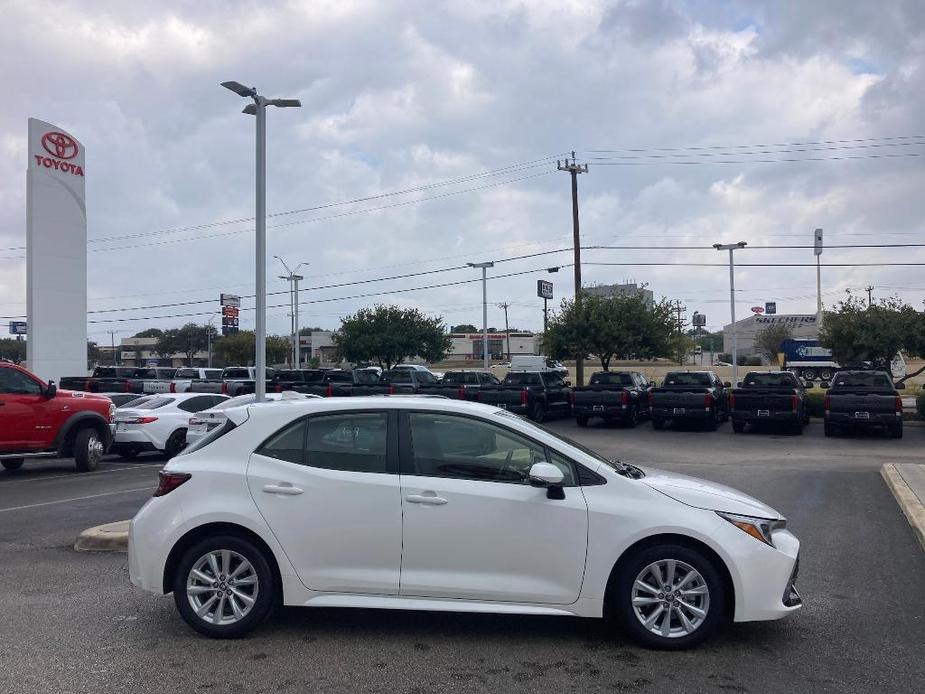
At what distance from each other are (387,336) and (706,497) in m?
43.2

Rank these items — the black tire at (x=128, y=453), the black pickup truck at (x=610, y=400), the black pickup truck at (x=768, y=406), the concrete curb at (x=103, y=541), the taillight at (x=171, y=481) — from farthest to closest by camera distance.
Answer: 1. the black pickup truck at (x=610, y=400)
2. the black pickup truck at (x=768, y=406)
3. the black tire at (x=128, y=453)
4. the concrete curb at (x=103, y=541)
5. the taillight at (x=171, y=481)

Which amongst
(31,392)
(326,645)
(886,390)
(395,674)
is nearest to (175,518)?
(326,645)

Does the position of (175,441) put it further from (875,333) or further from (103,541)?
(875,333)

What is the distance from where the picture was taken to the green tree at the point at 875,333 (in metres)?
29.2

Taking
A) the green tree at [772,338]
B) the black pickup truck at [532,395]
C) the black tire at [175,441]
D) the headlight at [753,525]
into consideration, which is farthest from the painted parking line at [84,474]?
the green tree at [772,338]

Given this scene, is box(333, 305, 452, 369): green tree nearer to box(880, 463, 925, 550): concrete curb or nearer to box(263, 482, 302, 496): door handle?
box(880, 463, 925, 550): concrete curb

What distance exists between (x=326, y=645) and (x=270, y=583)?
55 cm

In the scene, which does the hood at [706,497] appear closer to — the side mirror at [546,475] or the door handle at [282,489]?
the side mirror at [546,475]

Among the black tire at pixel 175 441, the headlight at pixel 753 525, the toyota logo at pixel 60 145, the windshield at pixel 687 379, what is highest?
the toyota logo at pixel 60 145

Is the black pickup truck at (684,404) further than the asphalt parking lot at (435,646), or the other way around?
the black pickup truck at (684,404)

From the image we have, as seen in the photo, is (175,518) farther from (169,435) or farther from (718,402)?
(718,402)

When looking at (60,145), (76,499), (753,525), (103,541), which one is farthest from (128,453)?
(60,145)

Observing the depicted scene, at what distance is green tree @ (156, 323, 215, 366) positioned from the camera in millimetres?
108375

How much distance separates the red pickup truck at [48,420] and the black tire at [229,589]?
10357mm
